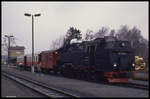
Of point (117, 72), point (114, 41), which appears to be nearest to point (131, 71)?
point (117, 72)

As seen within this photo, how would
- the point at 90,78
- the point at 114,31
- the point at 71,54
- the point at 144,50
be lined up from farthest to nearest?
the point at 114,31, the point at 144,50, the point at 71,54, the point at 90,78

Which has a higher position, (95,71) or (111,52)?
(111,52)

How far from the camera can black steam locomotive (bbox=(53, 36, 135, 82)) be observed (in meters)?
22.9

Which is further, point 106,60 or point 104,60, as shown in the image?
point 104,60

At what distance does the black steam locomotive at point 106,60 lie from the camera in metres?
22.9

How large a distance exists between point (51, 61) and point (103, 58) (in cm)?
1502

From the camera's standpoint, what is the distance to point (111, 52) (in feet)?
76.2

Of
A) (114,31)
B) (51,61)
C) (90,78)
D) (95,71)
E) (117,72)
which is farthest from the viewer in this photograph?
(114,31)

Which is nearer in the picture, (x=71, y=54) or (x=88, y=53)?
(x=88, y=53)

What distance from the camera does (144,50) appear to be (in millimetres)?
Answer: 85688

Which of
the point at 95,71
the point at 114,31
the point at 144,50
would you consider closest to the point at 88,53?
the point at 95,71

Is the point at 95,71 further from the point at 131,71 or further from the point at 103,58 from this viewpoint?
the point at 131,71

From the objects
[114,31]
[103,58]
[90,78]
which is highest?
[114,31]

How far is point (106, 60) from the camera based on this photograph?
23.3 meters
